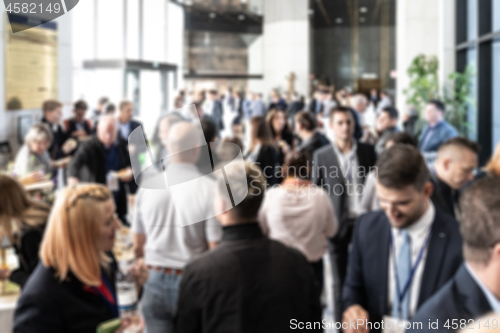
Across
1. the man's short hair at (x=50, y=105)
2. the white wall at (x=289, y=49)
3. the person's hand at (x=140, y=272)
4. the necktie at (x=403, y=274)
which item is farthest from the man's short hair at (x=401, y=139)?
the white wall at (x=289, y=49)

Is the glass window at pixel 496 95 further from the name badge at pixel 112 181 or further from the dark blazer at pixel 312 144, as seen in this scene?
the name badge at pixel 112 181

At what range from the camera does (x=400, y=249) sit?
123 centimetres

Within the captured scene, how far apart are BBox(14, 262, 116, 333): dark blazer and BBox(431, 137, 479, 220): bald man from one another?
1261mm

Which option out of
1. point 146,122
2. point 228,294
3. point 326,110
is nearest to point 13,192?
point 228,294

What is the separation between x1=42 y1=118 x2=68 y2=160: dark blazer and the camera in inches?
160

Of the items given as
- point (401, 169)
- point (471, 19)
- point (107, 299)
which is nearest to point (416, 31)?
point (471, 19)

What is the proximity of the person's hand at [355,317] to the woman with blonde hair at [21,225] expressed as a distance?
3.88ft

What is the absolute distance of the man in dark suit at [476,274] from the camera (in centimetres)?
79

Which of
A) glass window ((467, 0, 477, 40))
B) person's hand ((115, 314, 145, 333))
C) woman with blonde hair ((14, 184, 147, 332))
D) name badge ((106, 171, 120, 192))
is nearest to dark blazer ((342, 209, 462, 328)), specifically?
person's hand ((115, 314, 145, 333))

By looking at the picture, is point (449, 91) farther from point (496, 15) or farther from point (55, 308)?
point (55, 308)

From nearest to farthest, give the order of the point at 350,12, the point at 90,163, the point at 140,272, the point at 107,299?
the point at 107,299, the point at 140,272, the point at 90,163, the point at 350,12

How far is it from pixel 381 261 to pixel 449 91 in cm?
568

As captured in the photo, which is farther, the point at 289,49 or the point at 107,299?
the point at 289,49

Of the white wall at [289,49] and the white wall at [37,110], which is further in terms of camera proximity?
the white wall at [289,49]
